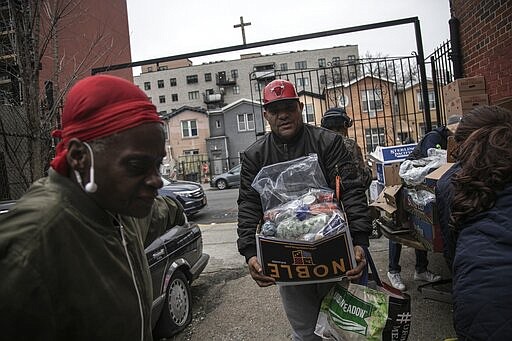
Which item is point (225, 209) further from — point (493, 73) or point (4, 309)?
point (4, 309)

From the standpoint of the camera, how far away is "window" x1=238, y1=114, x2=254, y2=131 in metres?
40.9

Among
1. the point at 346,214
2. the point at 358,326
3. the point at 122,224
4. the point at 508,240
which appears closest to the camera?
the point at 122,224

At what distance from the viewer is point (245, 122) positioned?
4103 cm

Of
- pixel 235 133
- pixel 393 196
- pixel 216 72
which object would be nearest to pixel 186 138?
pixel 235 133

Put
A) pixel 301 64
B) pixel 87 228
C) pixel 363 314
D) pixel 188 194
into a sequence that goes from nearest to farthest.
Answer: pixel 87 228 → pixel 363 314 → pixel 188 194 → pixel 301 64

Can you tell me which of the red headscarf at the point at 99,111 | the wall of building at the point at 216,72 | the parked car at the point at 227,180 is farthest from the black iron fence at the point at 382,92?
the wall of building at the point at 216,72

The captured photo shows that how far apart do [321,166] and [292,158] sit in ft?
0.62

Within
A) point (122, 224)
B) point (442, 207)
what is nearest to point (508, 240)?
point (442, 207)

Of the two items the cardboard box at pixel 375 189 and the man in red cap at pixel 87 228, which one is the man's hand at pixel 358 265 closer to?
the man in red cap at pixel 87 228

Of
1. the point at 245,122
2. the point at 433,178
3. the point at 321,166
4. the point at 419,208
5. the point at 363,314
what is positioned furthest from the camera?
the point at 245,122

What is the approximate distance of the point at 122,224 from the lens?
1.37 meters

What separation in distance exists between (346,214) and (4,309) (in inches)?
70.0

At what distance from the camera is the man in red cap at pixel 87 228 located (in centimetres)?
97

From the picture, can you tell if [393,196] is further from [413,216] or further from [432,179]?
[432,179]
